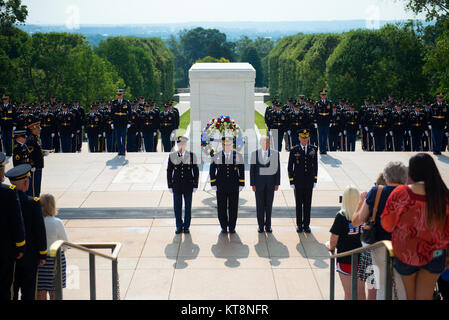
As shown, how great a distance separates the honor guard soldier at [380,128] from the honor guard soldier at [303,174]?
9.19 metres

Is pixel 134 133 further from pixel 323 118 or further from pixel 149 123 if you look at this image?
pixel 323 118

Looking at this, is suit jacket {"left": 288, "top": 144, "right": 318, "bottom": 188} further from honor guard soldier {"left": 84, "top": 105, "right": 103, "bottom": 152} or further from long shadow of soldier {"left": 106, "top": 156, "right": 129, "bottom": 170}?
honor guard soldier {"left": 84, "top": 105, "right": 103, "bottom": 152}

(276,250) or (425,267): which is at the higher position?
(425,267)

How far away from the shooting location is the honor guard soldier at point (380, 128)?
16906 mm

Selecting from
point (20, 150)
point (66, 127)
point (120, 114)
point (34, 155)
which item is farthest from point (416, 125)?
point (20, 150)

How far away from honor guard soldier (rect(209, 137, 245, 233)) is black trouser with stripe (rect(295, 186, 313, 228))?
88cm

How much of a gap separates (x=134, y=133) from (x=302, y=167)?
9.52 m

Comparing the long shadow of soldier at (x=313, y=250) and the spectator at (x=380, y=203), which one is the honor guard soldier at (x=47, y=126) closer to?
the long shadow of soldier at (x=313, y=250)

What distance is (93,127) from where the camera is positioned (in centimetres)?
1709

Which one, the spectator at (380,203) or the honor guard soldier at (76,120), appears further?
the honor guard soldier at (76,120)

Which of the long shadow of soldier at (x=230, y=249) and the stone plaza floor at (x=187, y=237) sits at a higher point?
the stone plaza floor at (x=187, y=237)

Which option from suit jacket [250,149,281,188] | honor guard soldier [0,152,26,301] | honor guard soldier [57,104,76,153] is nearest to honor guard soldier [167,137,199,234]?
suit jacket [250,149,281,188]

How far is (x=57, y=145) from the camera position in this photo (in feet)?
55.2

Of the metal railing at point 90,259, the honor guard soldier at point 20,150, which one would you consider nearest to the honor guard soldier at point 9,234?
the metal railing at point 90,259
